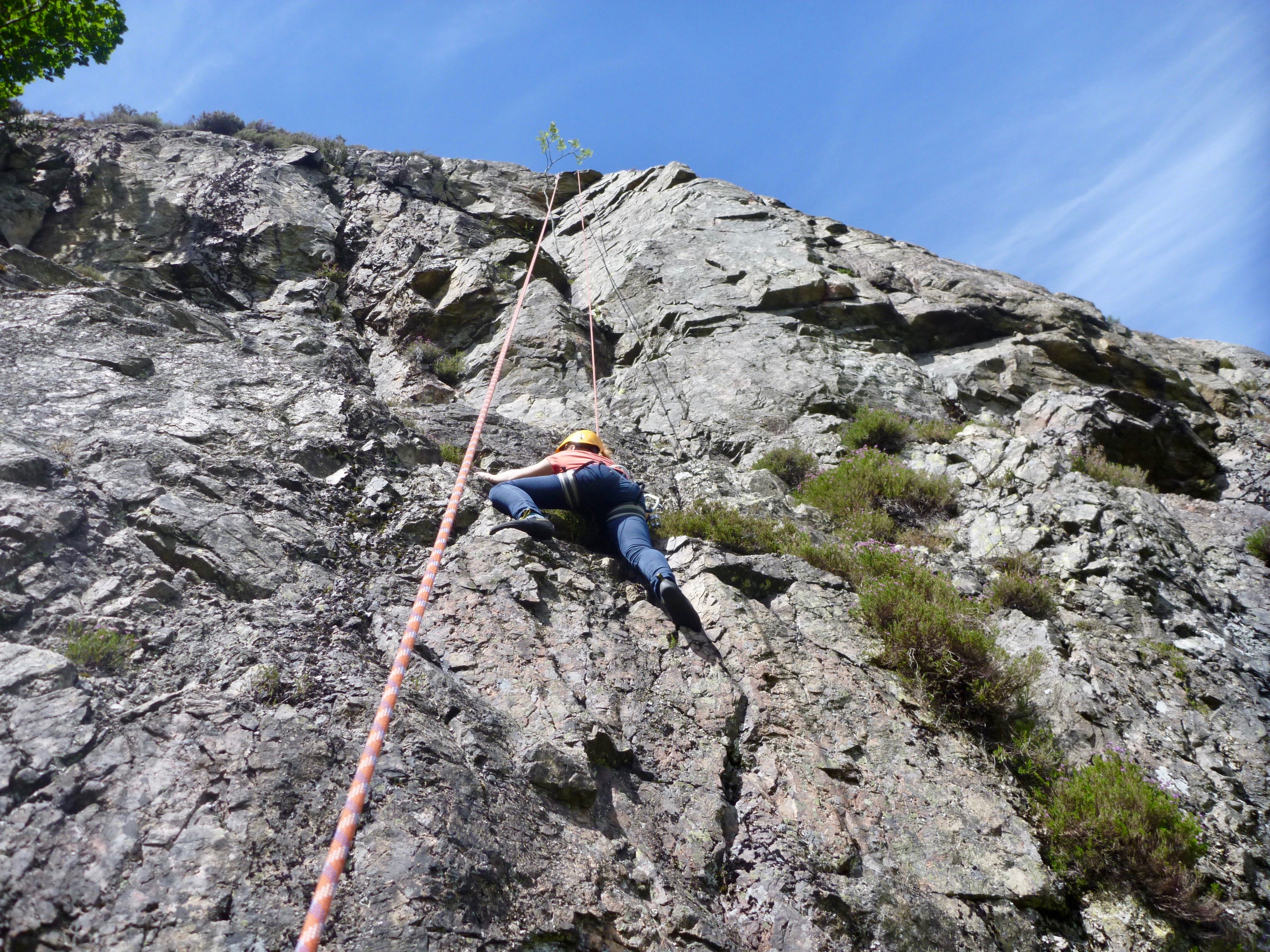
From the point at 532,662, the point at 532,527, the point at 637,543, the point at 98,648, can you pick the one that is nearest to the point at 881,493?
the point at 637,543

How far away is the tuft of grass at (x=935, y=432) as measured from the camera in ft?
30.6

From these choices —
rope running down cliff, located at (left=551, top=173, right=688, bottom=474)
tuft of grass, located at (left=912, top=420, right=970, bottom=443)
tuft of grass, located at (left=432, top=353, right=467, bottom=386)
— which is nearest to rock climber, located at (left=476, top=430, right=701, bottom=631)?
rope running down cliff, located at (left=551, top=173, right=688, bottom=474)

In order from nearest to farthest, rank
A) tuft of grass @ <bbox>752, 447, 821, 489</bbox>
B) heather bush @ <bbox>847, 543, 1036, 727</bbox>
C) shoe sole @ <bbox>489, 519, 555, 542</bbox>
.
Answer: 1. heather bush @ <bbox>847, 543, 1036, 727</bbox>
2. shoe sole @ <bbox>489, 519, 555, 542</bbox>
3. tuft of grass @ <bbox>752, 447, 821, 489</bbox>

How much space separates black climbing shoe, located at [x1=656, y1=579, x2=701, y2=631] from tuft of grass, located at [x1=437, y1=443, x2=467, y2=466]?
9.57ft

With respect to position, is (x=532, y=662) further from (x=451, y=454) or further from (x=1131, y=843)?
(x=1131, y=843)

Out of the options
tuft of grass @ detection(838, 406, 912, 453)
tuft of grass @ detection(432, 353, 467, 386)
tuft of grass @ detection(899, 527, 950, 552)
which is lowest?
tuft of grass @ detection(899, 527, 950, 552)

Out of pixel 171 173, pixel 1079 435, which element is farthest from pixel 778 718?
pixel 171 173

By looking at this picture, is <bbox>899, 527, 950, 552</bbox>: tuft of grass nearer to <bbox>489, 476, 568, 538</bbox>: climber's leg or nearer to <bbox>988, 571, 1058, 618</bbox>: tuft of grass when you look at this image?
<bbox>988, 571, 1058, 618</bbox>: tuft of grass

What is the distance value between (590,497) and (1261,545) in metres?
7.00

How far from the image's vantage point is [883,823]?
4141 millimetres

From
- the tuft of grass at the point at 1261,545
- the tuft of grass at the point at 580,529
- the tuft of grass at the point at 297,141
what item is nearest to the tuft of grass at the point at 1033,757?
the tuft of grass at the point at 580,529

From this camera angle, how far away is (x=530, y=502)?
241 inches

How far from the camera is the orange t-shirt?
6.49 metres

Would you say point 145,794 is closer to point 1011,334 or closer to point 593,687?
point 593,687
